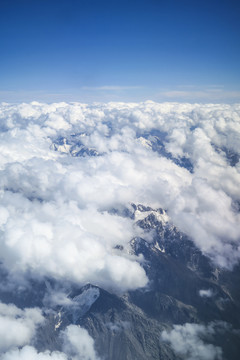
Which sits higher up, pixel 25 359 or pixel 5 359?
pixel 25 359
